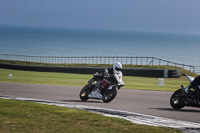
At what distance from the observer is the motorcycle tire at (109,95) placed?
566 inches

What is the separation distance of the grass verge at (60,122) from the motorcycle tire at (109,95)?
9.49 ft

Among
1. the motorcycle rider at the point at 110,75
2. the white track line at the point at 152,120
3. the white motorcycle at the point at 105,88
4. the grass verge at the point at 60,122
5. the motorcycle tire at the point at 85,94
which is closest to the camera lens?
the grass verge at the point at 60,122

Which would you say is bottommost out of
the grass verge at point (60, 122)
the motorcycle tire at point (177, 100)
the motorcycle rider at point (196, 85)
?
the grass verge at point (60, 122)

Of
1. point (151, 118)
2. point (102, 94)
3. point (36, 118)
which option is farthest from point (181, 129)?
point (102, 94)

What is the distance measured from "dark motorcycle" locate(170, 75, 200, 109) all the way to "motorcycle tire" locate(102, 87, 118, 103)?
7.55ft

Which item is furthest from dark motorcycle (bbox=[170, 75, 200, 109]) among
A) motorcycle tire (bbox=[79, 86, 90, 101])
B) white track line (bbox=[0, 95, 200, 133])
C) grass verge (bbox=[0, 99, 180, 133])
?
motorcycle tire (bbox=[79, 86, 90, 101])

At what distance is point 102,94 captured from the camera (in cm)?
1509

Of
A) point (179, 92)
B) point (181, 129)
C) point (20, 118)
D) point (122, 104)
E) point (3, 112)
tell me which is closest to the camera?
point (181, 129)

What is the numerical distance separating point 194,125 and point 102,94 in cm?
589

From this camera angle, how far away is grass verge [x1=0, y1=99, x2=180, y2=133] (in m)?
8.85

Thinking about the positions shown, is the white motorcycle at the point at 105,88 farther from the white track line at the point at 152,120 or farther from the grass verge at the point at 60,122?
the grass verge at the point at 60,122

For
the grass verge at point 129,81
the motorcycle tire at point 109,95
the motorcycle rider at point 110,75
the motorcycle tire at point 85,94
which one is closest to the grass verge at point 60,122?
the motorcycle tire at point 109,95

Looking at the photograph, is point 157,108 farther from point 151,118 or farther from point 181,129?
point 181,129

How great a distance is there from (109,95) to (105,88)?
0.37m
